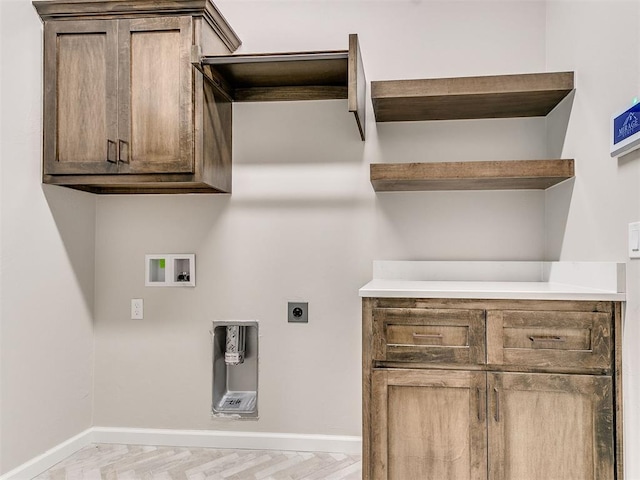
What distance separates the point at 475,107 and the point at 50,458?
2542mm

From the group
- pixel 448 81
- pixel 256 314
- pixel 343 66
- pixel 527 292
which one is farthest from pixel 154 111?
pixel 527 292

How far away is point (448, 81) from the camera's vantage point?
7.04ft

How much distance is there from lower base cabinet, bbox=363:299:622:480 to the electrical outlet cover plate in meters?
0.75

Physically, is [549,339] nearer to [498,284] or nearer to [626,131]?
[498,284]

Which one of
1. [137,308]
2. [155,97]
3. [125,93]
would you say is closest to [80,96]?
[125,93]

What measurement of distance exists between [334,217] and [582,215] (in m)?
1.11

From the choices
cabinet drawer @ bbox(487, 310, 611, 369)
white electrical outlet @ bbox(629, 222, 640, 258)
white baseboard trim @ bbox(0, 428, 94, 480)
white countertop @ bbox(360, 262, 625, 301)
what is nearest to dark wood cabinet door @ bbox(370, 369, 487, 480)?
cabinet drawer @ bbox(487, 310, 611, 369)

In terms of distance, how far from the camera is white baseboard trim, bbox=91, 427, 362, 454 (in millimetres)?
2471

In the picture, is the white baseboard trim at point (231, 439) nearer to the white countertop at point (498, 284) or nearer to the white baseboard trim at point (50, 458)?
the white baseboard trim at point (50, 458)

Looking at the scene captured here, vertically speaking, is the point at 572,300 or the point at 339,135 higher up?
the point at 339,135

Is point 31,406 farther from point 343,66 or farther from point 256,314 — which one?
point 343,66

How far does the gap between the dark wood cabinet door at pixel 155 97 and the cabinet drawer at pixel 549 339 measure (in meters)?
1.41

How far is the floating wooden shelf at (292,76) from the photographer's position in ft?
6.81

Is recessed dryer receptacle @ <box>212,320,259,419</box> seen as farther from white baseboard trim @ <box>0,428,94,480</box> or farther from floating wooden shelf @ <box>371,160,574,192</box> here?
floating wooden shelf @ <box>371,160,574,192</box>
